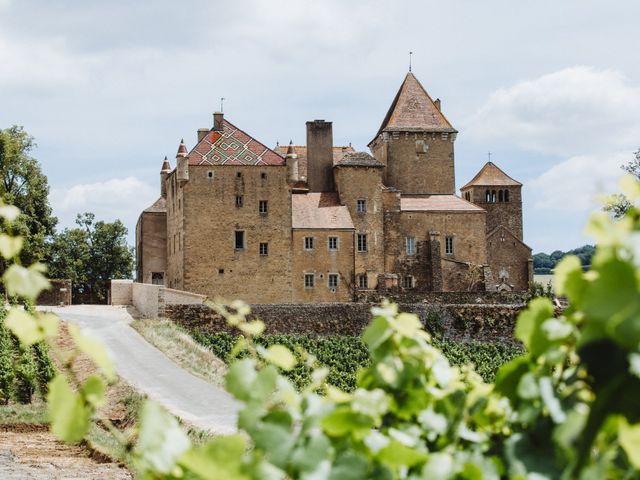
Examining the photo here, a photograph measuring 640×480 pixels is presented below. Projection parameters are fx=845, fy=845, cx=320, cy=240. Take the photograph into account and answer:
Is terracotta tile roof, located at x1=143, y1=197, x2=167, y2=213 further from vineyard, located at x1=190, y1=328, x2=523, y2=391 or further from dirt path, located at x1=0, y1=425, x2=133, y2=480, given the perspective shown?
dirt path, located at x1=0, y1=425, x2=133, y2=480

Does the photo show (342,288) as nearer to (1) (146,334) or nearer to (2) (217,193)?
(2) (217,193)

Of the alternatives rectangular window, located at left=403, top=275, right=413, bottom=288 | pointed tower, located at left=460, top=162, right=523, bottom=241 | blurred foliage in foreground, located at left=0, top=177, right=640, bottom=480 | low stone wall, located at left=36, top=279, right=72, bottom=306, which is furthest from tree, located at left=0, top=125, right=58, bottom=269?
blurred foliage in foreground, located at left=0, top=177, right=640, bottom=480

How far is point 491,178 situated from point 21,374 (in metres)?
53.7

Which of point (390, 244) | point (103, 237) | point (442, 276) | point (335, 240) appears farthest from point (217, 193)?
point (103, 237)

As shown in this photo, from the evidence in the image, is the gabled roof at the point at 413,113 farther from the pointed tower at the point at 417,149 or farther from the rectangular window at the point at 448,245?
the rectangular window at the point at 448,245

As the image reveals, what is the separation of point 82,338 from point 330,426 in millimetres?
554

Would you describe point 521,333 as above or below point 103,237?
below

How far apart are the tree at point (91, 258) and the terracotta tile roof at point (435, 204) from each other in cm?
2190

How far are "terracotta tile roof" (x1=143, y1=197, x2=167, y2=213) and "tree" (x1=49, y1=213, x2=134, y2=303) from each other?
1179 centimetres

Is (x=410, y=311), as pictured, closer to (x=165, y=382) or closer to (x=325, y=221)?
(x=325, y=221)

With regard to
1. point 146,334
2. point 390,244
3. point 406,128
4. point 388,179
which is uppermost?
point 406,128

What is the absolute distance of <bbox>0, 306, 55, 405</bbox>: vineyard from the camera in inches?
788

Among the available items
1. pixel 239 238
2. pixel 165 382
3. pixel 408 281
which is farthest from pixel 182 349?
pixel 408 281

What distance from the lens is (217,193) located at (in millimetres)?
43781
